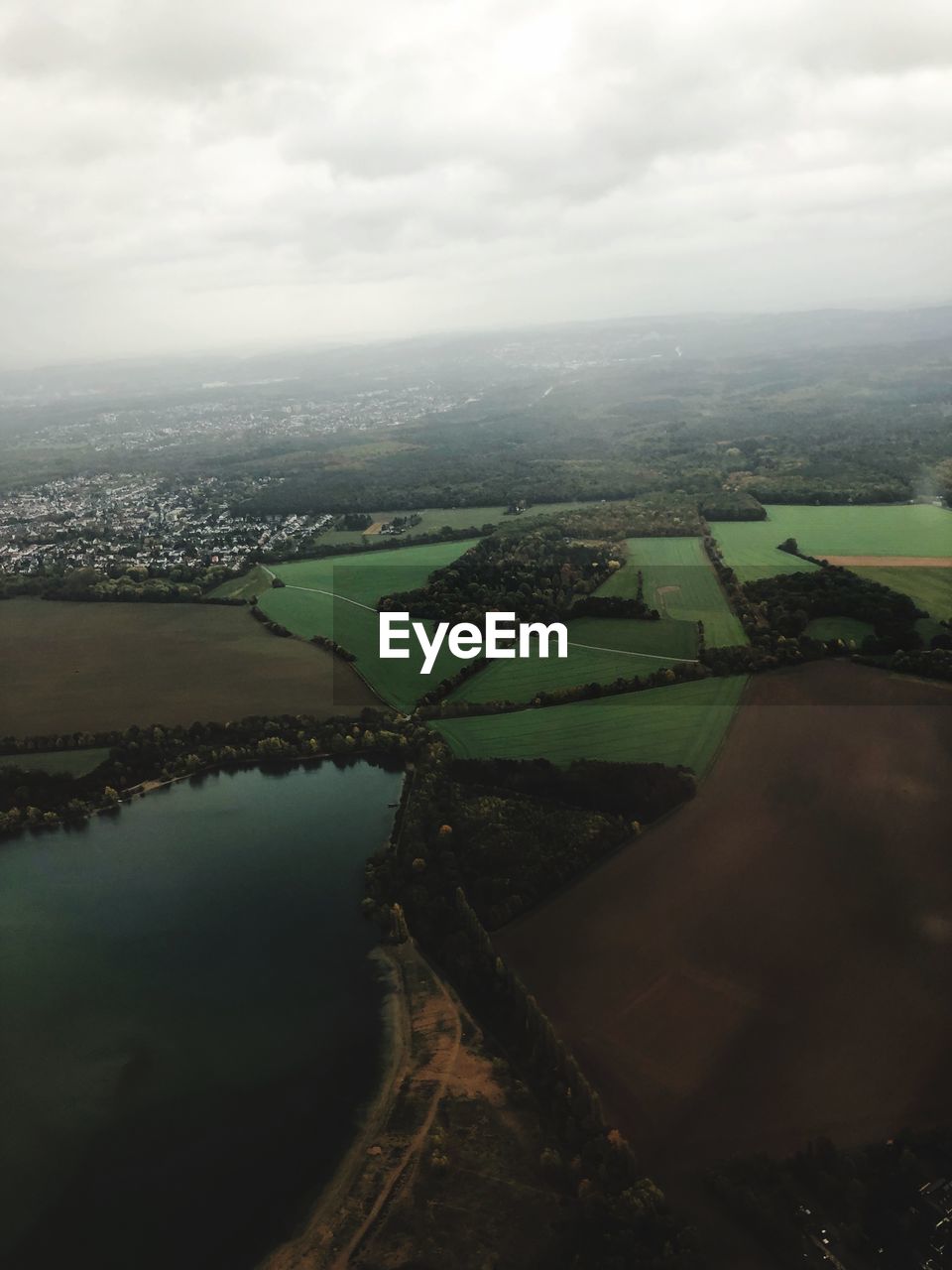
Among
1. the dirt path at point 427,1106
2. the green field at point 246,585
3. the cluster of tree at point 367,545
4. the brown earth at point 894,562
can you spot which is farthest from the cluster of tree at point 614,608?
the dirt path at point 427,1106

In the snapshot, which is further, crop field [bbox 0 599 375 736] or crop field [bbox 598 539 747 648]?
crop field [bbox 598 539 747 648]

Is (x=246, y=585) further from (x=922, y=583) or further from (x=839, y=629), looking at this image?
(x=922, y=583)

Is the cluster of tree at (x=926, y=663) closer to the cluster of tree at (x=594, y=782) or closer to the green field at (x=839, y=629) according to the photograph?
the green field at (x=839, y=629)

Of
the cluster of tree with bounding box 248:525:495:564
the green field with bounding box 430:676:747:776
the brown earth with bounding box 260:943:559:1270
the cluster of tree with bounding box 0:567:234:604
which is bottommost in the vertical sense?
the brown earth with bounding box 260:943:559:1270

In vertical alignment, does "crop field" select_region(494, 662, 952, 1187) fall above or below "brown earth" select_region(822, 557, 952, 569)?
below

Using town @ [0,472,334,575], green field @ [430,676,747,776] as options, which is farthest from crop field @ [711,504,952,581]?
town @ [0,472,334,575]

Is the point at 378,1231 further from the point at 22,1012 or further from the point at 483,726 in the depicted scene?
the point at 483,726

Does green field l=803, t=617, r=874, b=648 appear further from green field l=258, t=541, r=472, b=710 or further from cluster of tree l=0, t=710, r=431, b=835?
cluster of tree l=0, t=710, r=431, b=835

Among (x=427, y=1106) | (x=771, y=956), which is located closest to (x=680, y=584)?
(x=771, y=956)
